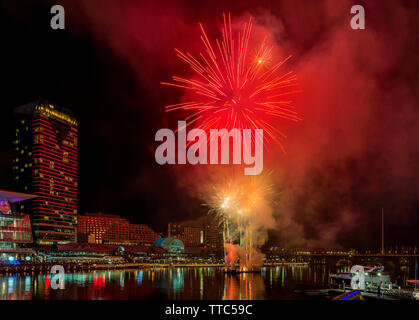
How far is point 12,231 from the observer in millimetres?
104938

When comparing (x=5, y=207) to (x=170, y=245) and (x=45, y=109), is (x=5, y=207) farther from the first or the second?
(x=170, y=245)

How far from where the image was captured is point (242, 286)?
51750mm

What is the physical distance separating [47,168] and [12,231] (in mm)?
49452

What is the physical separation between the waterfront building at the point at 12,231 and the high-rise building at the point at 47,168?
36399mm

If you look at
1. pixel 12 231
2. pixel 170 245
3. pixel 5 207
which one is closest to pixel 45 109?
pixel 5 207

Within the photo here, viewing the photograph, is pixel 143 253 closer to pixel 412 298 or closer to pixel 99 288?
pixel 99 288

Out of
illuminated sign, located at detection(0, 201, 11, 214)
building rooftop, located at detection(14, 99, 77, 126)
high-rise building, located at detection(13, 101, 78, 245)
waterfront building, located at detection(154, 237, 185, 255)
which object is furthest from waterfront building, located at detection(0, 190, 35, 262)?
waterfront building, located at detection(154, 237, 185, 255)

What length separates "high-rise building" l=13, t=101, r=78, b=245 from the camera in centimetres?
14800

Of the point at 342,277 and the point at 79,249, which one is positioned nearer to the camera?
the point at 342,277

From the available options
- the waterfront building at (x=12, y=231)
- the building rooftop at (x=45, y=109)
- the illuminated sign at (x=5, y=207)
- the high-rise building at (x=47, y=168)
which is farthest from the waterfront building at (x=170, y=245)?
the illuminated sign at (x=5, y=207)
